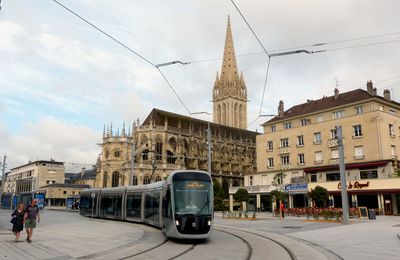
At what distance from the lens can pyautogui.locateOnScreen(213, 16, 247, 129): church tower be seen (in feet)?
390

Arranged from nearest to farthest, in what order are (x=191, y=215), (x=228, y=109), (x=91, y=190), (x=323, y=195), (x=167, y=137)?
(x=191, y=215), (x=91, y=190), (x=323, y=195), (x=167, y=137), (x=228, y=109)

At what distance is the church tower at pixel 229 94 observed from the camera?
11875 centimetres

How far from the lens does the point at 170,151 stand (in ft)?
253

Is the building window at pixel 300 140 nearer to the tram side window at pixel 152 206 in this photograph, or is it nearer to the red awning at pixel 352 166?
the red awning at pixel 352 166

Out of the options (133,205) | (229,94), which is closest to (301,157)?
(133,205)

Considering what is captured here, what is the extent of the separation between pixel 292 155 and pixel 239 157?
151 feet

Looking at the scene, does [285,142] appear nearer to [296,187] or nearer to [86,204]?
[296,187]

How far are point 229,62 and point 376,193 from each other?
90.2 m

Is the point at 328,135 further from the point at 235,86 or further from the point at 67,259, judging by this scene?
the point at 235,86

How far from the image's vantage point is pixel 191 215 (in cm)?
1412

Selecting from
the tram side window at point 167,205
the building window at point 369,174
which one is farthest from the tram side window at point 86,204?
the building window at point 369,174

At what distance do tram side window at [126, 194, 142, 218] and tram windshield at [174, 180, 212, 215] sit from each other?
9.21m

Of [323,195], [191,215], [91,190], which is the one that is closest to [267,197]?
[323,195]

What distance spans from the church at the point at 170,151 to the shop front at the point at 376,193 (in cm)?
3360
